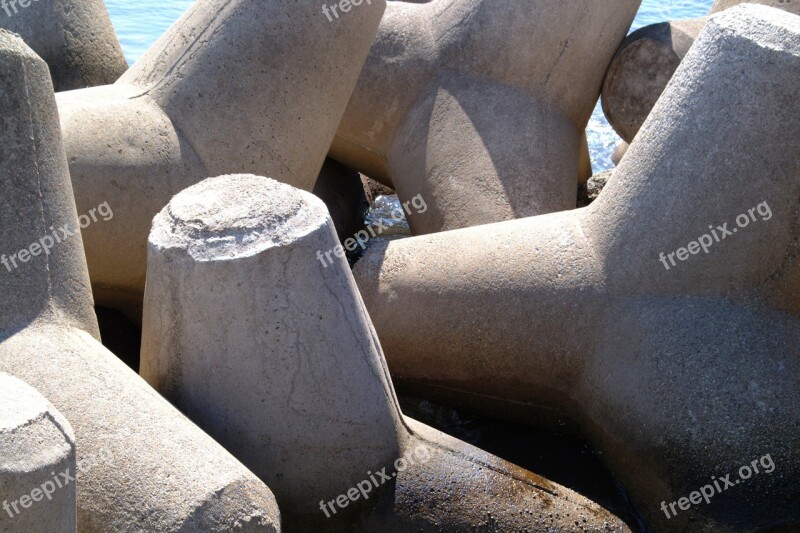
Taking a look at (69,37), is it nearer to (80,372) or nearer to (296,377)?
(80,372)

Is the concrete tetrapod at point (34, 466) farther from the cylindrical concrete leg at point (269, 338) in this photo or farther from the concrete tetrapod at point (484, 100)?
the concrete tetrapod at point (484, 100)

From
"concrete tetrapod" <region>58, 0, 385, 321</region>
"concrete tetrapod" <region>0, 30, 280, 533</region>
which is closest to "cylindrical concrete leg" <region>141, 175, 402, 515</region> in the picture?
"concrete tetrapod" <region>0, 30, 280, 533</region>

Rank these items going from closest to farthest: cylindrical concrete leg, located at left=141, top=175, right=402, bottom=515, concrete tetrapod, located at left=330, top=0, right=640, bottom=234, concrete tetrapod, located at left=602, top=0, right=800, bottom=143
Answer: cylindrical concrete leg, located at left=141, top=175, right=402, bottom=515 → concrete tetrapod, located at left=330, top=0, right=640, bottom=234 → concrete tetrapod, located at left=602, top=0, right=800, bottom=143

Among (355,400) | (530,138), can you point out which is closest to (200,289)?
(355,400)

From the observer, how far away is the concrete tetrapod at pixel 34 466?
56.8 inches

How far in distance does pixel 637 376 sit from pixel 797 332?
39 centimetres

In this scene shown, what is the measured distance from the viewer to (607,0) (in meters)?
3.47

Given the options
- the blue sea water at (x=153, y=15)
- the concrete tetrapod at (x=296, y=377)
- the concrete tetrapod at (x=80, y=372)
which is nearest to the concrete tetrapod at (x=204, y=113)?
the concrete tetrapod at (x=80, y=372)

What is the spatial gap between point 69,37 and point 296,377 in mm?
1949

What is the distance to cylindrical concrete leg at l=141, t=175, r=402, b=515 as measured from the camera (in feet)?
6.54

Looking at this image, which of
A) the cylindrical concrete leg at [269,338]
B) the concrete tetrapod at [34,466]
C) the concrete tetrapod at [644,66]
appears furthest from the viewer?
the concrete tetrapod at [644,66]

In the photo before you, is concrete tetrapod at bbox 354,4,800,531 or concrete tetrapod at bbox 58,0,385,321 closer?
concrete tetrapod at bbox 354,4,800,531

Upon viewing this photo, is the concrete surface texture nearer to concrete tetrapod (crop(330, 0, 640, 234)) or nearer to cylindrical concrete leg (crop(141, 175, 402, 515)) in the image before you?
concrete tetrapod (crop(330, 0, 640, 234))

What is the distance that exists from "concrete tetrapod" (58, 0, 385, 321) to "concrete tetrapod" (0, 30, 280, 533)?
0.50 meters
